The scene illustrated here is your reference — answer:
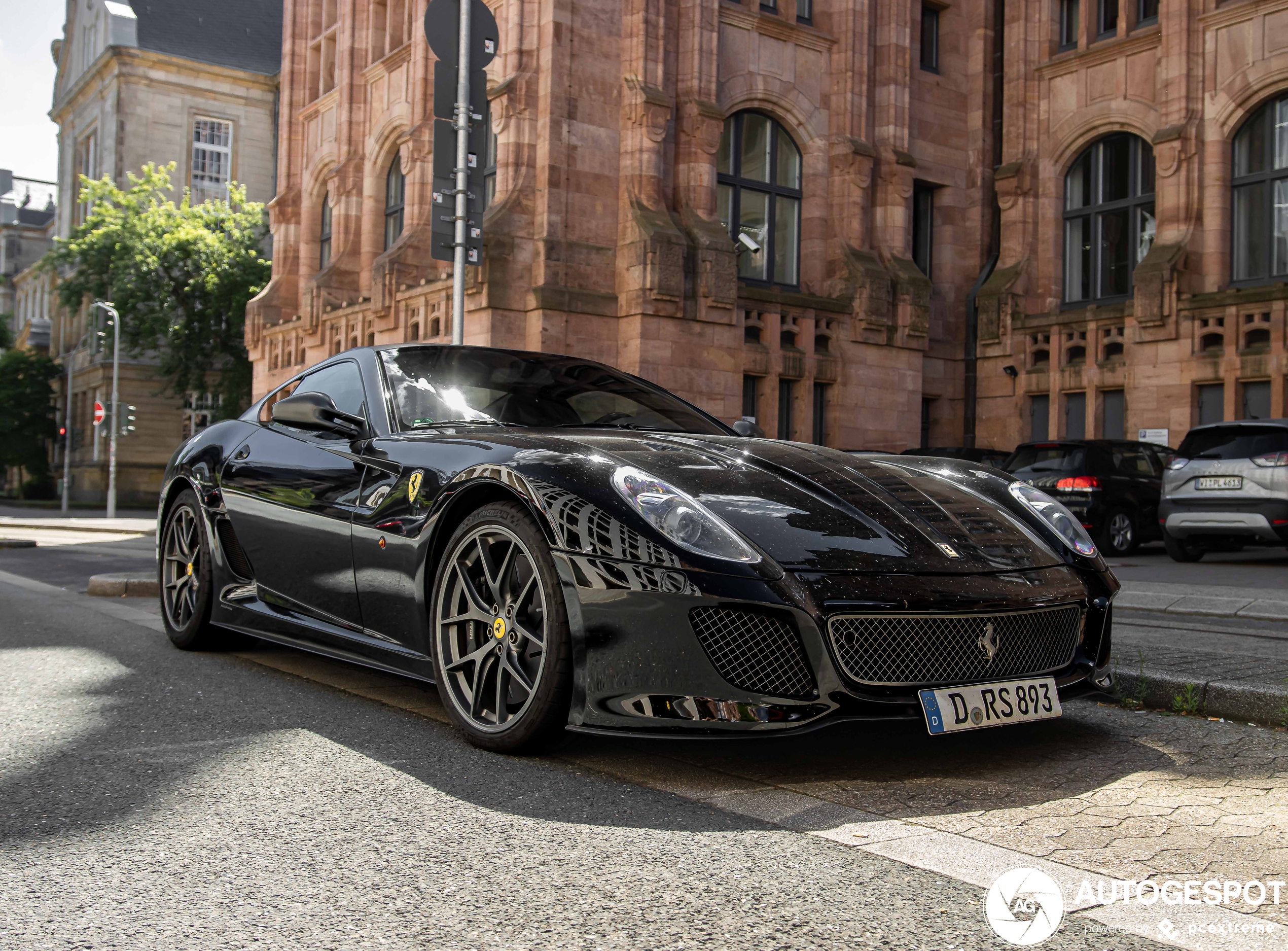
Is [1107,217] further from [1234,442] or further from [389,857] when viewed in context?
[389,857]

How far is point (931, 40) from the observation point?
25062mm

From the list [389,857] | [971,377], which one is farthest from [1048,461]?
[389,857]

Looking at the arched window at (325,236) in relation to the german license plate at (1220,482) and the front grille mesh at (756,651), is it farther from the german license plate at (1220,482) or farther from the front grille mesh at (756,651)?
the front grille mesh at (756,651)

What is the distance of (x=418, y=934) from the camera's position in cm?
224

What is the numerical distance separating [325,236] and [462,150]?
1864cm

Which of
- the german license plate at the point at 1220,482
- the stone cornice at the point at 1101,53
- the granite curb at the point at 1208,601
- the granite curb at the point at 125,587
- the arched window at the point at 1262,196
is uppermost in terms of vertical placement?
the stone cornice at the point at 1101,53

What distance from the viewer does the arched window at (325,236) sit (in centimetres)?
2855

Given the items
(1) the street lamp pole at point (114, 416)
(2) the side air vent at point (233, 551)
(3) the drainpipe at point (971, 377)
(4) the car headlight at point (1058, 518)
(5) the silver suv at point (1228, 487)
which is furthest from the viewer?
(1) the street lamp pole at point (114, 416)

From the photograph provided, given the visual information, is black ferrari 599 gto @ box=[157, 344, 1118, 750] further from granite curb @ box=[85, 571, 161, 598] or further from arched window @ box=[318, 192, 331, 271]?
arched window @ box=[318, 192, 331, 271]

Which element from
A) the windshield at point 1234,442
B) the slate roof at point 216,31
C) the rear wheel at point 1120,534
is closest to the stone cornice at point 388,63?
the rear wheel at point 1120,534

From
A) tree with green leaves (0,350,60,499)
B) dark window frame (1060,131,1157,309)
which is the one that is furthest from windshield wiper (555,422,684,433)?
tree with green leaves (0,350,60,499)

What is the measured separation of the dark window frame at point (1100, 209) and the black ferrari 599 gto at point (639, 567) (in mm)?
19396

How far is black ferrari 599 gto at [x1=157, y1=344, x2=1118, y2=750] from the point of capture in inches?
128

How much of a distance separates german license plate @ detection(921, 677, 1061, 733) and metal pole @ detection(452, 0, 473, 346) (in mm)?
8037
